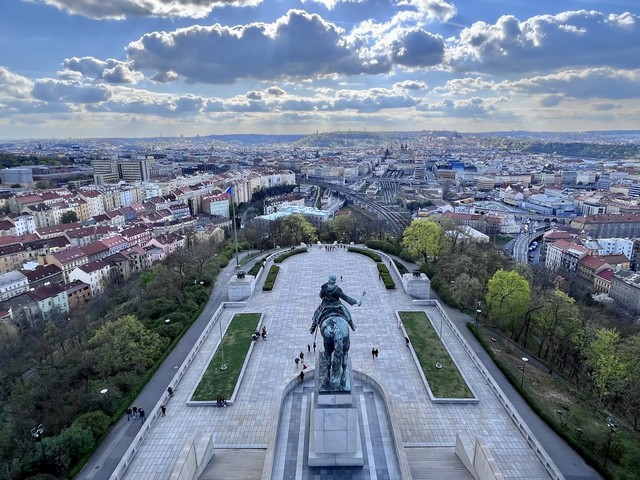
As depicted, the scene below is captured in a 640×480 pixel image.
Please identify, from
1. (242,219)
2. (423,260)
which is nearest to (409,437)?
(423,260)

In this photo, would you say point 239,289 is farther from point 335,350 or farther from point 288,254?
point 335,350

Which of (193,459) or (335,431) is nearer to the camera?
(335,431)

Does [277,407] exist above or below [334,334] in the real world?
below

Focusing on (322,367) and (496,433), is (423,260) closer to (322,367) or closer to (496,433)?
(496,433)

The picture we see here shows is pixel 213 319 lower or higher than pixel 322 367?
lower

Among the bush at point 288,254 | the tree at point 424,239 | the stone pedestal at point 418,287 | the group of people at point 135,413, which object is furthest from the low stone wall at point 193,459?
the tree at point 424,239

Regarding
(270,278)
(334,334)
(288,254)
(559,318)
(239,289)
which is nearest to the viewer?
(334,334)

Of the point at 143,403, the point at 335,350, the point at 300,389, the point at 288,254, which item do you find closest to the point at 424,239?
the point at 288,254
